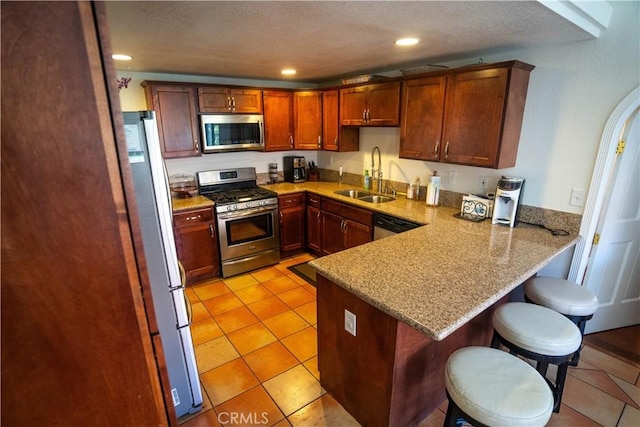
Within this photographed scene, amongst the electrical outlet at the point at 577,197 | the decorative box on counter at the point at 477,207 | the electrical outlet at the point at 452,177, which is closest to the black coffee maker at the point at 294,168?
the electrical outlet at the point at 452,177

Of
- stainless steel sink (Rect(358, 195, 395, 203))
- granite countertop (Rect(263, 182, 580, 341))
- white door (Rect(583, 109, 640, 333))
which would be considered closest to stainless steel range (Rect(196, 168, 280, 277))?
stainless steel sink (Rect(358, 195, 395, 203))

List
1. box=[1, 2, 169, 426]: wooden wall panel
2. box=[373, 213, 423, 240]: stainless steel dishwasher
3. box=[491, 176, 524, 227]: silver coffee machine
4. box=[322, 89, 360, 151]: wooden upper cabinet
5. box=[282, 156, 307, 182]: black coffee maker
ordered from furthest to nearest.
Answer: box=[282, 156, 307, 182]: black coffee maker, box=[322, 89, 360, 151]: wooden upper cabinet, box=[373, 213, 423, 240]: stainless steel dishwasher, box=[491, 176, 524, 227]: silver coffee machine, box=[1, 2, 169, 426]: wooden wall panel

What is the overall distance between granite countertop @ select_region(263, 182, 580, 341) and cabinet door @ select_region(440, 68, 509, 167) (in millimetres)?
578

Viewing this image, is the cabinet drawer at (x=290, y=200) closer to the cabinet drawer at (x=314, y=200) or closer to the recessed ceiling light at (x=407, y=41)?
the cabinet drawer at (x=314, y=200)

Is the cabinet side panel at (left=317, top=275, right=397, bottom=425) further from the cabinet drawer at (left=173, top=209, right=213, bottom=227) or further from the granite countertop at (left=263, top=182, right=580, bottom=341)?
the cabinet drawer at (left=173, top=209, right=213, bottom=227)

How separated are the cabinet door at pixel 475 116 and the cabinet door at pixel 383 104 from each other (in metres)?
0.56

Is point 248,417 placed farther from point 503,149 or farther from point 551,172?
point 551,172

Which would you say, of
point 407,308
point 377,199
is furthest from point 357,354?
point 377,199

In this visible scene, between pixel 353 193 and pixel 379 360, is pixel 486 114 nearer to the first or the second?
pixel 353 193

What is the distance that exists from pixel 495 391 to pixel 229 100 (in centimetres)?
354

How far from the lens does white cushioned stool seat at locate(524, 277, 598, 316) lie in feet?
6.33

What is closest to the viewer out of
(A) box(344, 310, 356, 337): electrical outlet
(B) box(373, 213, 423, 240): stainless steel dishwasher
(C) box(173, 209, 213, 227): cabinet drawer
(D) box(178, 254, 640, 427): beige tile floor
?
(A) box(344, 310, 356, 337): electrical outlet

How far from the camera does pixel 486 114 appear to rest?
A: 243cm

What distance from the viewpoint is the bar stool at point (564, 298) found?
1.93 m
